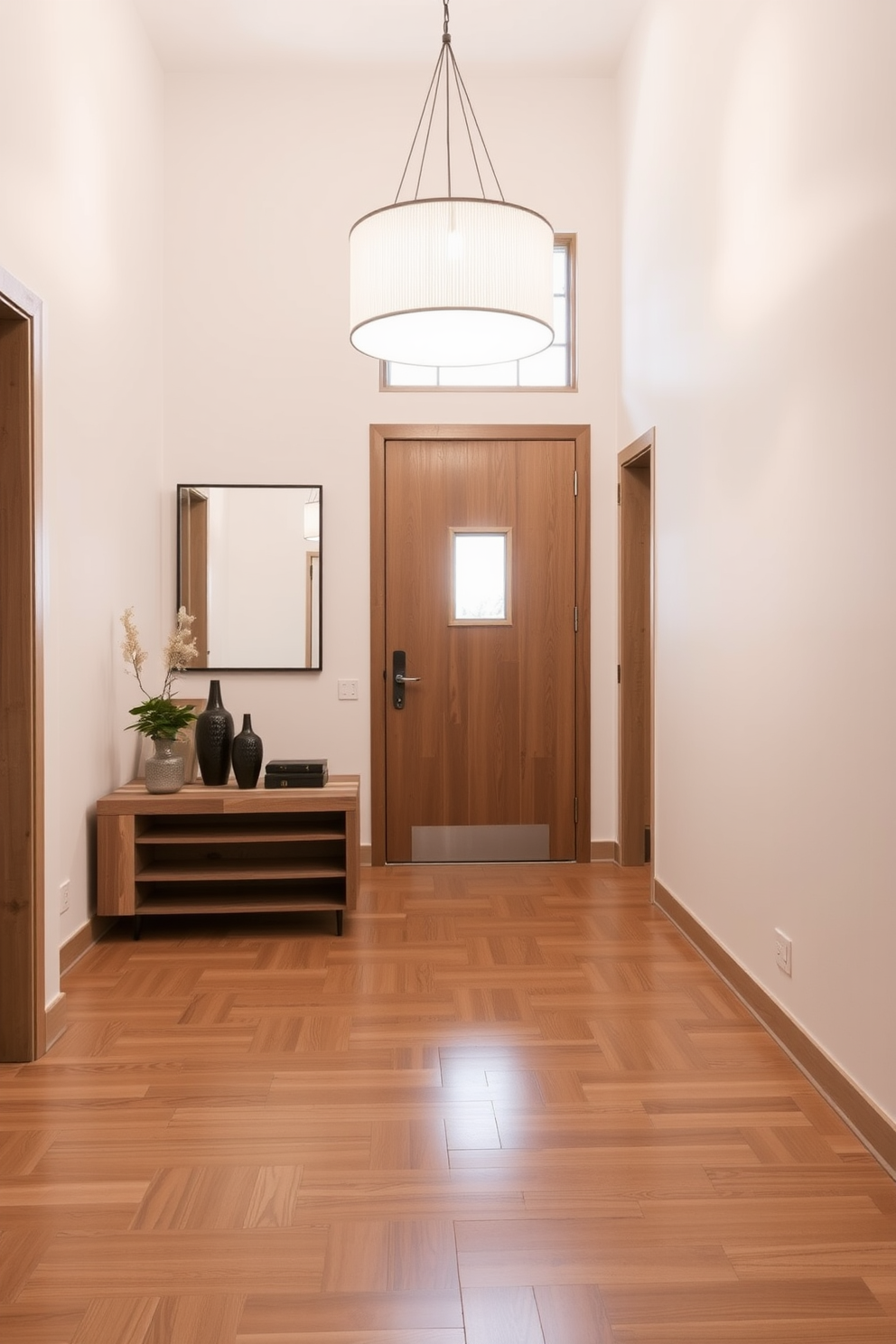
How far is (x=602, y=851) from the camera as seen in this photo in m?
5.55

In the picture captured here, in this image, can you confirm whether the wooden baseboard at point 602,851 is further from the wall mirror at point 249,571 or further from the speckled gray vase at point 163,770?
the speckled gray vase at point 163,770

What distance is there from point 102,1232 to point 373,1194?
55 cm

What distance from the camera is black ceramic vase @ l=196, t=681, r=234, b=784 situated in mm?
4512

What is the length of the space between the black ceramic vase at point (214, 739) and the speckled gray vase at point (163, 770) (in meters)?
0.17

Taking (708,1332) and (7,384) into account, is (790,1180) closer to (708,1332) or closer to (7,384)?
(708,1332)

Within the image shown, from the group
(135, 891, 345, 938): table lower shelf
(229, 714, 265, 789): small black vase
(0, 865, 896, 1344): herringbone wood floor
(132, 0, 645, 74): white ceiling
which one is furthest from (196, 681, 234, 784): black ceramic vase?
(132, 0, 645, 74): white ceiling

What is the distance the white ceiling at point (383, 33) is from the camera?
4.80m

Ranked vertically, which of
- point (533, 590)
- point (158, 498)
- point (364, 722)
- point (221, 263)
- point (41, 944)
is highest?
point (221, 263)

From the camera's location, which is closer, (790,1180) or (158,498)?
(790,1180)

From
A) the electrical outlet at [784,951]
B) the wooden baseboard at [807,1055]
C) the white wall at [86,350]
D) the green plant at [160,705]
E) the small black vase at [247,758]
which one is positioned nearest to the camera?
the wooden baseboard at [807,1055]

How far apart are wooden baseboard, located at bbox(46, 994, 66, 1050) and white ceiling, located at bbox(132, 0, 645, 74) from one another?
4.28 meters

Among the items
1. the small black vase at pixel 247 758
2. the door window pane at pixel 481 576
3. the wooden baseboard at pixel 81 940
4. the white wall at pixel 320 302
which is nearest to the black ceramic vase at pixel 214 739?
the small black vase at pixel 247 758

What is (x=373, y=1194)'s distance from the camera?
7.39 ft

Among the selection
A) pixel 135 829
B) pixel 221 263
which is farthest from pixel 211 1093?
pixel 221 263
